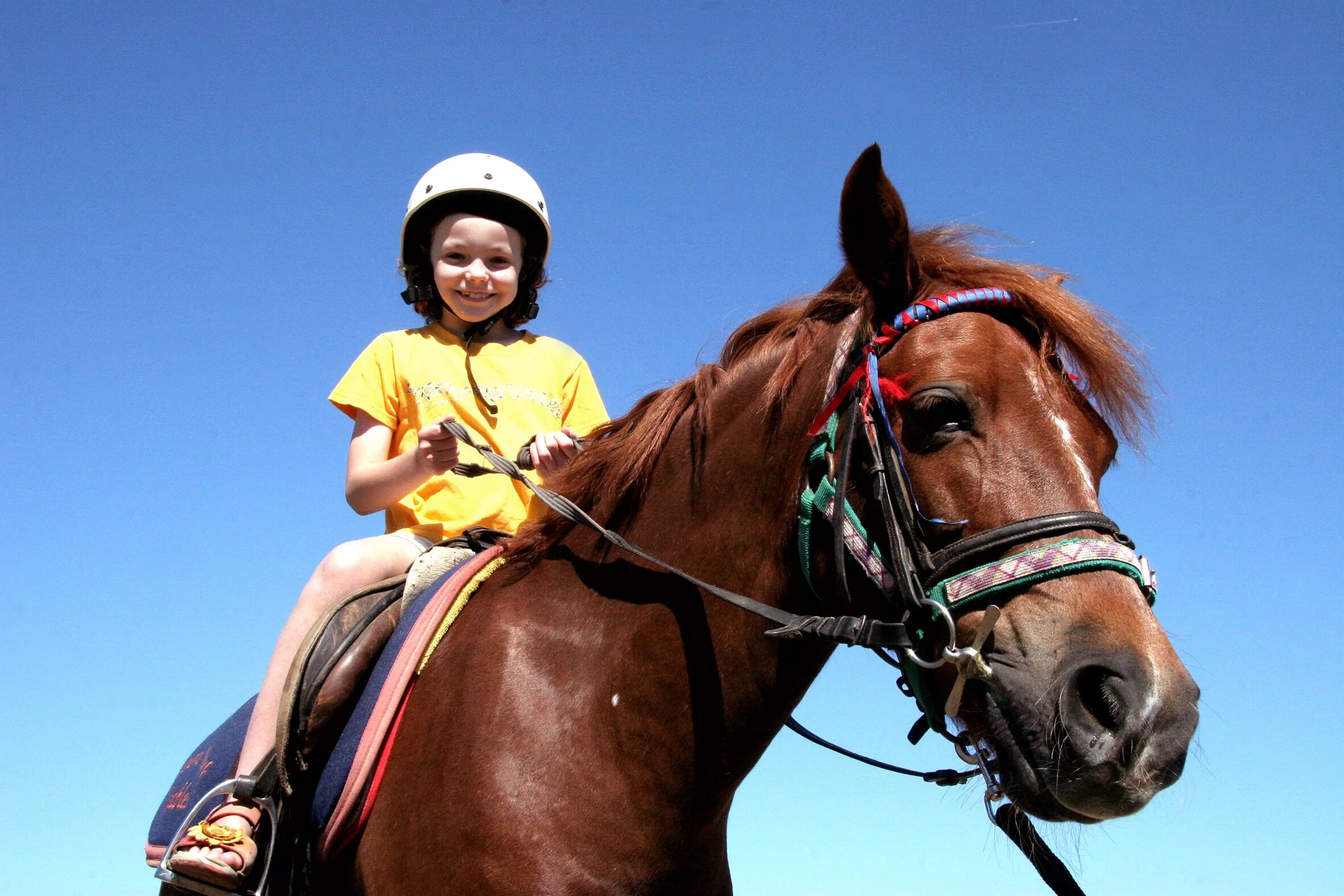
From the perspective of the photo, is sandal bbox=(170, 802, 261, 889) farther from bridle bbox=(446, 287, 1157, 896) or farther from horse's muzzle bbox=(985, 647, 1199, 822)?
horse's muzzle bbox=(985, 647, 1199, 822)

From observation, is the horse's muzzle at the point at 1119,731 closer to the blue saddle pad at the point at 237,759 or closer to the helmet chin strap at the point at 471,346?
the blue saddle pad at the point at 237,759

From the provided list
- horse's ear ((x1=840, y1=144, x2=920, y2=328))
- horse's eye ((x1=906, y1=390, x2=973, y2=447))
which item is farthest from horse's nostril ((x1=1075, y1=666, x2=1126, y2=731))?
horse's ear ((x1=840, y1=144, x2=920, y2=328))

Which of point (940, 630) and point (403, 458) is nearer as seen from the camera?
point (940, 630)

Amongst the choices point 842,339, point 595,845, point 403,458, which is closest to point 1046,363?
point 842,339

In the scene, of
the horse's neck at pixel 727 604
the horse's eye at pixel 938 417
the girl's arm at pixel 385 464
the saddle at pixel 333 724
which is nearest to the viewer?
the horse's eye at pixel 938 417

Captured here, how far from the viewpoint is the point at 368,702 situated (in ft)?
10.8

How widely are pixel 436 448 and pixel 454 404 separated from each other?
0.68 metres

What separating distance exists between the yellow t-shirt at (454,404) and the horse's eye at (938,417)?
64.3 inches

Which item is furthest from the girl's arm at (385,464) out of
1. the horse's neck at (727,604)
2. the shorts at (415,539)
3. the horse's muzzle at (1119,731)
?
the horse's muzzle at (1119,731)

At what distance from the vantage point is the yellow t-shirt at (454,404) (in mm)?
4137

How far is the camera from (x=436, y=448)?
3.61 meters

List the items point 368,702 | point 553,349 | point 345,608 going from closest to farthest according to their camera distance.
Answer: point 368,702, point 345,608, point 553,349

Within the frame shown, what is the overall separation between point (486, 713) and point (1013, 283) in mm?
2002

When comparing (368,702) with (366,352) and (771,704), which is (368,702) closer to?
(771,704)
